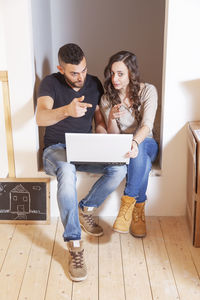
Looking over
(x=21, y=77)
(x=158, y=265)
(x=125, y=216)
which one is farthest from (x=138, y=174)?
(x=21, y=77)

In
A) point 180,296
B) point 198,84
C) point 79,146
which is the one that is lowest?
point 180,296

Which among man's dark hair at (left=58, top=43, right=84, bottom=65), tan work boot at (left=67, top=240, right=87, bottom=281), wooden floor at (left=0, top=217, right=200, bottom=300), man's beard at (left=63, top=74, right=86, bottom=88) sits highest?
man's dark hair at (left=58, top=43, right=84, bottom=65)

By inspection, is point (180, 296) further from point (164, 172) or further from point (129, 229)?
point (164, 172)

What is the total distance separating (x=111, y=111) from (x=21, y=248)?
91 cm

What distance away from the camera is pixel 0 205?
243 centimetres

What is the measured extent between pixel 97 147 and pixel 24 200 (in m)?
0.68

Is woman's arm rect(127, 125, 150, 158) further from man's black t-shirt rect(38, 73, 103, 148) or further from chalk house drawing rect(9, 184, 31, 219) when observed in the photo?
chalk house drawing rect(9, 184, 31, 219)

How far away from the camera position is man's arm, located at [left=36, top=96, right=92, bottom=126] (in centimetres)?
193

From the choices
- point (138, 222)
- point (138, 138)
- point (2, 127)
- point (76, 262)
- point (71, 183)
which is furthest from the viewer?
point (2, 127)

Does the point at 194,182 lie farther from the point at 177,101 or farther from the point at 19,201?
the point at 19,201

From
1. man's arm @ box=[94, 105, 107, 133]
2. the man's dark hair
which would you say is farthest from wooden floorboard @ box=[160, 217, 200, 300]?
the man's dark hair

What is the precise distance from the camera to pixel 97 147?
2029 millimetres

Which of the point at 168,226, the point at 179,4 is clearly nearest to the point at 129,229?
the point at 168,226

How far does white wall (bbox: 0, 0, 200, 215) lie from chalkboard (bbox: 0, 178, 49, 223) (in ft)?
0.24
